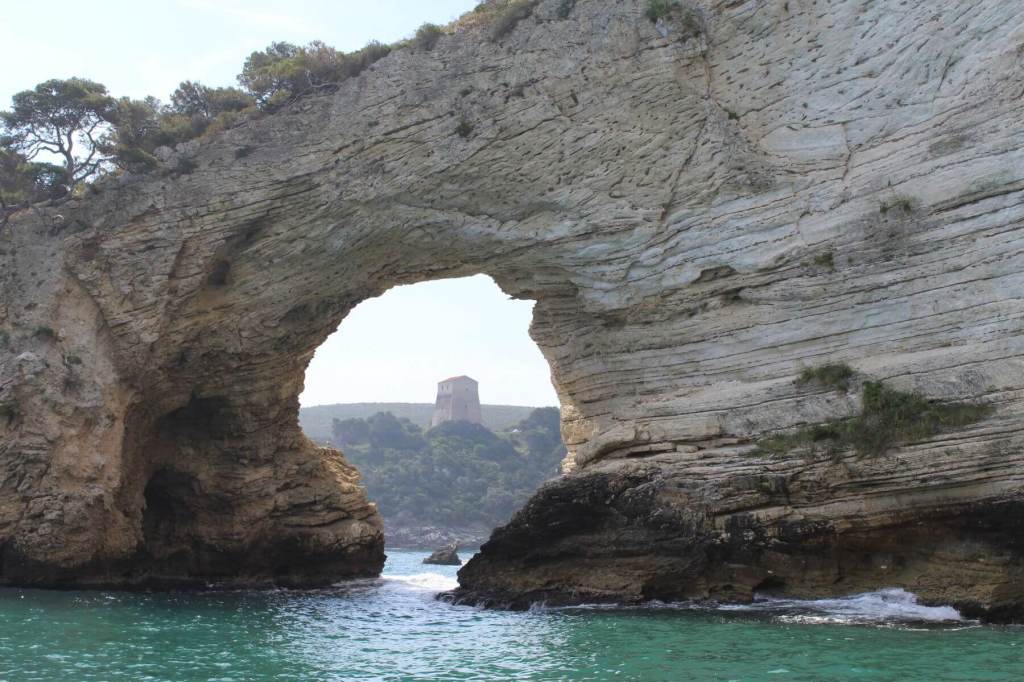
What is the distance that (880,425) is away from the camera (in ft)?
53.4

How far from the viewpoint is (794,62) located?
1995cm

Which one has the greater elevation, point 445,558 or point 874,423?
point 874,423

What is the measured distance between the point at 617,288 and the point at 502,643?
9.47 m

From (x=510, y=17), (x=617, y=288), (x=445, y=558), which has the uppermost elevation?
(x=510, y=17)

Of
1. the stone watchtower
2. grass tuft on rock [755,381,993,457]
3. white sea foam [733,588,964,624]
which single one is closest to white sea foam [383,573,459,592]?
white sea foam [733,588,964,624]

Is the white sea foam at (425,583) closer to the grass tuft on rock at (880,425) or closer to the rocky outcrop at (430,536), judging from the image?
the grass tuft on rock at (880,425)

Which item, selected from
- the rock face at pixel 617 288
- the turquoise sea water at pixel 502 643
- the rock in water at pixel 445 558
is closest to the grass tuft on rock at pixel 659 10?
the rock face at pixel 617 288

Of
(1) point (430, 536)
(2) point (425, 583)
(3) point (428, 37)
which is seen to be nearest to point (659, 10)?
(3) point (428, 37)

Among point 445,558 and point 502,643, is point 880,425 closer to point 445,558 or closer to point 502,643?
point 502,643

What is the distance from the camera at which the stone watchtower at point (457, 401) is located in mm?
97688

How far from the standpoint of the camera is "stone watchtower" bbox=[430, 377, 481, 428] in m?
97.7

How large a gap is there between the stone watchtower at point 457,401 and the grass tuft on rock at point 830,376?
79380mm

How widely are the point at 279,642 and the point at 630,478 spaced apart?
7765mm

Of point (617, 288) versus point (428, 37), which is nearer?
point (617, 288)
